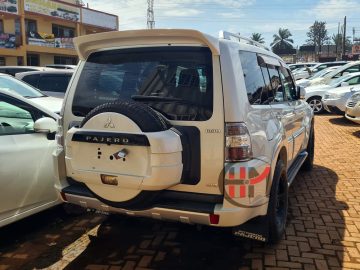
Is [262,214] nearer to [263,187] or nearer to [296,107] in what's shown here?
[263,187]

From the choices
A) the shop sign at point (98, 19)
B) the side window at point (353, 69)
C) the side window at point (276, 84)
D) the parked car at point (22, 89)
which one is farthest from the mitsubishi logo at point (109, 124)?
the shop sign at point (98, 19)

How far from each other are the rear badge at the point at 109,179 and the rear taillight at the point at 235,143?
0.85 metres

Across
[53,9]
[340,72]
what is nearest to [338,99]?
[340,72]

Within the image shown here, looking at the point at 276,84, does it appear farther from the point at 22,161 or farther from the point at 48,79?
the point at 48,79

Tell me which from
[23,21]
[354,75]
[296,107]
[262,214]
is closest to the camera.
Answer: [262,214]

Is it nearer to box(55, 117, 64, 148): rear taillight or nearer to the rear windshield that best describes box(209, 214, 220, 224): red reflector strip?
the rear windshield

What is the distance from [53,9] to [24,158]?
3504 cm

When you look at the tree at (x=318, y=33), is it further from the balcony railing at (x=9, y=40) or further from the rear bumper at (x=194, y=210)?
the rear bumper at (x=194, y=210)

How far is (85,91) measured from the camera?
349cm

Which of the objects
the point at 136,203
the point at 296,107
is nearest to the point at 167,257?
the point at 136,203

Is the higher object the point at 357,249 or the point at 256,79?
the point at 256,79

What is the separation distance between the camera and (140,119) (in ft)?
9.37

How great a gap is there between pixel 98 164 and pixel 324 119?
11127 mm

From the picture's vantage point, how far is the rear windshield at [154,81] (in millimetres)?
3014
